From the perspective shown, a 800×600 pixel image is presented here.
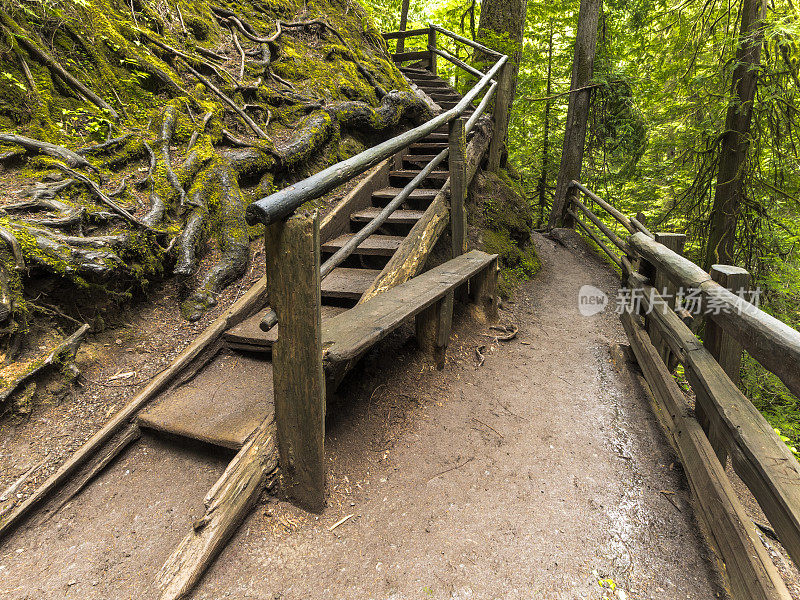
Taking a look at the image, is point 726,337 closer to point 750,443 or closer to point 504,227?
point 750,443

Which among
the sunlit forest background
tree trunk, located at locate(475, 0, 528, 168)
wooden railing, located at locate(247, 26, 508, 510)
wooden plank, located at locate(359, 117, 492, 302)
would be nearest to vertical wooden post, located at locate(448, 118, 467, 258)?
wooden plank, located at locate(359, 117, 492, 302)

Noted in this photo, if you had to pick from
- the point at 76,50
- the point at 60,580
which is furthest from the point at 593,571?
the point at 76,50

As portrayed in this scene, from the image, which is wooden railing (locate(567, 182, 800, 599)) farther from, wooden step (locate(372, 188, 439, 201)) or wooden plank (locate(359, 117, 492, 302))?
wooden step (locate(372, 188, 439, 201))

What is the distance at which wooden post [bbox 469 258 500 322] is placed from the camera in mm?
4238

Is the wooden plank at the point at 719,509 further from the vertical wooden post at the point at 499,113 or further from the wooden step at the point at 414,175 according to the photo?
the vertical wooden post at the point at 499,113

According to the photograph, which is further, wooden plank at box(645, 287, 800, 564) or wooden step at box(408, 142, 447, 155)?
wooden step at box(408, 142, 447, 155)

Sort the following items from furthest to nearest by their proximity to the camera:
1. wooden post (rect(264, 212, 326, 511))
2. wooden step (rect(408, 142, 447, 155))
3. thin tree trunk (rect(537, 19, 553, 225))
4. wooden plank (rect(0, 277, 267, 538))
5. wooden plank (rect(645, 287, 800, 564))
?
thin tree trunk (rect(537, 19, 553, 225)) → wooden step (rect(408, 142, 447, 155)) → wooden plank (rect(0, 277, 267, 538)) → wooden post (rect(264, 212, 326, 511)) → wooden plank (rect(645, 287, 800, 564))

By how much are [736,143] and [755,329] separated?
17.5 feet

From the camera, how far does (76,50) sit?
354cm

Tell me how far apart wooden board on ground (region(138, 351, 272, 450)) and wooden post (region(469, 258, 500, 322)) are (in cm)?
231

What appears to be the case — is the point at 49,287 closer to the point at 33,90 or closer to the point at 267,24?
the point at 33,90

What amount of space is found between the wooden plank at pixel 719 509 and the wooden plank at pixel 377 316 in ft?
5.54

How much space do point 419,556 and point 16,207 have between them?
10.1ft

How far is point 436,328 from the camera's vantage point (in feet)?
10.6
